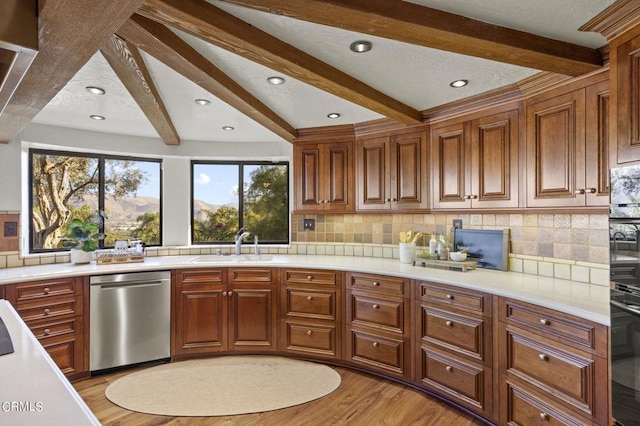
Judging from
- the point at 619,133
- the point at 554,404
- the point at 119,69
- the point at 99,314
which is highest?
the point at 119,69

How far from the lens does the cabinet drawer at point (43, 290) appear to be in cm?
257

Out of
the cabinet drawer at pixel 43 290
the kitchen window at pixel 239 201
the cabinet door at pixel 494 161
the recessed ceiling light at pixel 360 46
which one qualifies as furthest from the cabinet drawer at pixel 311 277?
the recessed ceiling light at pixel 360 46

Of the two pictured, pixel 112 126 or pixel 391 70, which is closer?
pixel 391 70

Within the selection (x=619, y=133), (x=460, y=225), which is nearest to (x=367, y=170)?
(x=460, y=225)

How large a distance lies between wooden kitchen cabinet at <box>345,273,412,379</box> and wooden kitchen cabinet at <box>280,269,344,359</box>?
0.11 meters

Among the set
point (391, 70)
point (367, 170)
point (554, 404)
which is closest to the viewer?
point (554, 404)

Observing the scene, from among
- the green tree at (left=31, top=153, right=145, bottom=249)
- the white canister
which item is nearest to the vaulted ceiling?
the green tree at (left=31, top=153, right=145, bottom=249)

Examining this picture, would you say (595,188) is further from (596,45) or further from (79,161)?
(79,161)

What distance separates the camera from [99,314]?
9.48 ft

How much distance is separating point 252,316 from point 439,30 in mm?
2743

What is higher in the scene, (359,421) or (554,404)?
(554,404)

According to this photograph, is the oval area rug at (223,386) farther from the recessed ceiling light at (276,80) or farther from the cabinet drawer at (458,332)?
the recessed ceiling light at (276,80)

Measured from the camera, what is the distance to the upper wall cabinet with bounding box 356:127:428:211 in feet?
10.1

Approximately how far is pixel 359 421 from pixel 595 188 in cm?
206
